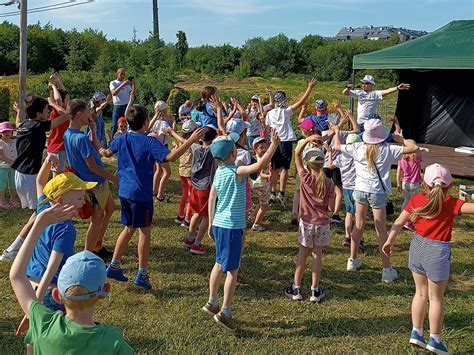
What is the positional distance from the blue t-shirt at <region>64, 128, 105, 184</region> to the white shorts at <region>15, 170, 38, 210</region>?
1060mm

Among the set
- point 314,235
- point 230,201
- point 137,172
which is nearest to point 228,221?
point 230,201

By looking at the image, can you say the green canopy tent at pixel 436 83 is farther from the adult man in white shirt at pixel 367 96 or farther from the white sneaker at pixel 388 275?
the white sneaker at pixel 388 275

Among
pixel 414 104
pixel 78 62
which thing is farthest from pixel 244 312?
pixel 78 62

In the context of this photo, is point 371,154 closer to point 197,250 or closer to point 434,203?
point 434,203

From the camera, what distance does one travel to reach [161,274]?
5309 millimetres

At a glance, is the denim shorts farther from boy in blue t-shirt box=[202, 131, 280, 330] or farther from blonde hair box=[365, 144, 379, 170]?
boy in blue t-shirt box=[202, 131, 280, 330]

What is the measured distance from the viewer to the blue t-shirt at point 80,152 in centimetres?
479

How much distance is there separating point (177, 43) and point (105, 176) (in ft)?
160

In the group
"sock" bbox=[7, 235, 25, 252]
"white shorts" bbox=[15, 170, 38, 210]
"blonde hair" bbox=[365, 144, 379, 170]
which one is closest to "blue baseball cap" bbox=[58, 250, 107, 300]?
"sock" bbox=[7, 235, 25, 252]

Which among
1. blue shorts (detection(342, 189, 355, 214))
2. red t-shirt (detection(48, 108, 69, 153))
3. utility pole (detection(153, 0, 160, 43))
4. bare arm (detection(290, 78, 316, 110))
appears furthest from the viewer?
utility pole (detection(153, 0, 160, 43))

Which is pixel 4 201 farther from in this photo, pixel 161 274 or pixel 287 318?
pixel 287 318

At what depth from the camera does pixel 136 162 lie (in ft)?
15.3

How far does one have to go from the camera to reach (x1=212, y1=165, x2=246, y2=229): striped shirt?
13.8 ft

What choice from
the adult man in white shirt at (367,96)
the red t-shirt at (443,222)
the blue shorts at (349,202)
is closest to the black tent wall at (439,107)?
the adult man in white shirt at (367,96)
